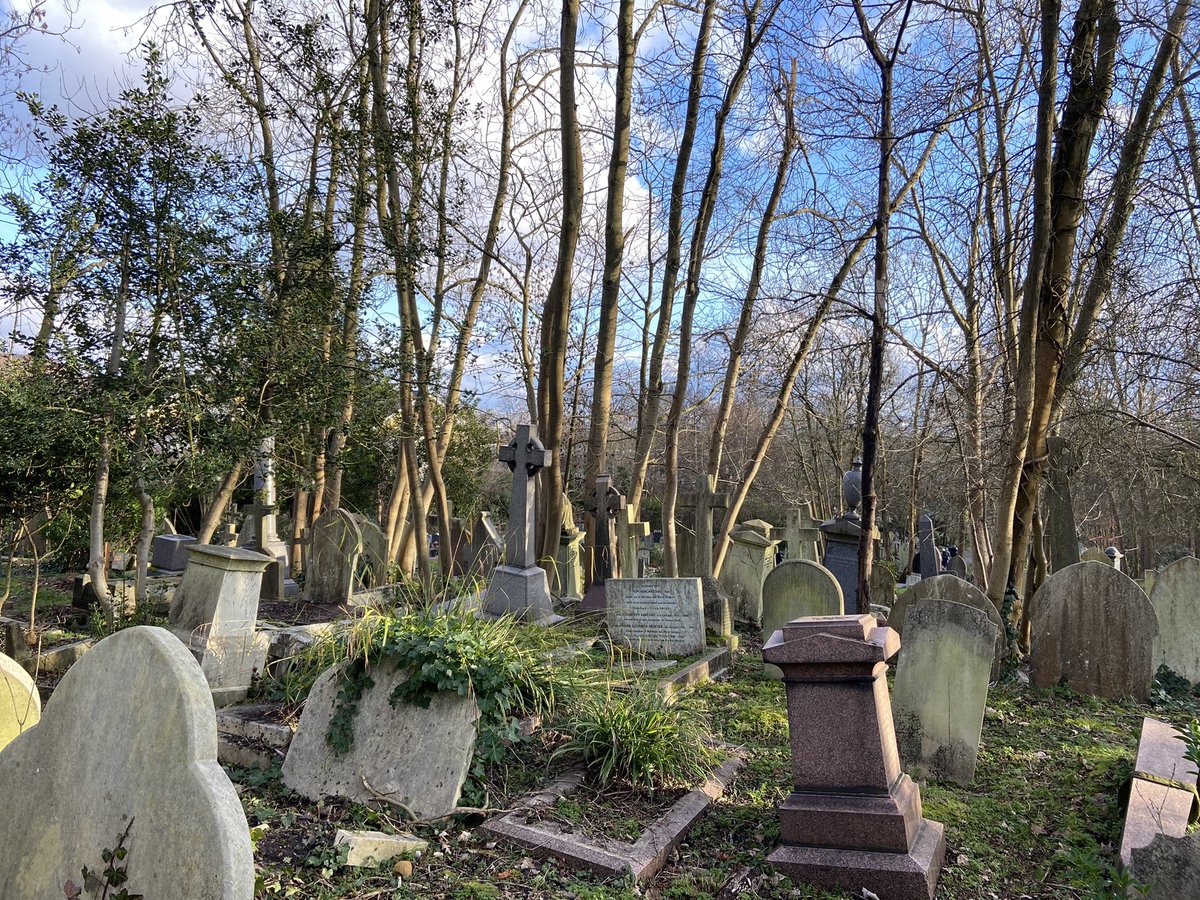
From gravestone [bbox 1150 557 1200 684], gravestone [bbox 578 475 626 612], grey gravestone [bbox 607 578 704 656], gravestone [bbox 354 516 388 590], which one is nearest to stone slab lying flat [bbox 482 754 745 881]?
grey gravestone [bbox 607 578 704 656]

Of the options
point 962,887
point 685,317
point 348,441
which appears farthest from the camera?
point 348,441

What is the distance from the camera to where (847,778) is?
13.3 feet

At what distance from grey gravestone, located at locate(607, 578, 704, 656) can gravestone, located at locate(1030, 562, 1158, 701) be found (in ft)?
11.1

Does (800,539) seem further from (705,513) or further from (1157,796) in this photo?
(1157,796)

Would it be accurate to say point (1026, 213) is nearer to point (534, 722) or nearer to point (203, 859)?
point (534, 722)

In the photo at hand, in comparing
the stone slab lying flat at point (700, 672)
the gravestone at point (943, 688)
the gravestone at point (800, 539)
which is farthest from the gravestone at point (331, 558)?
the gravestone at point (800, 539)

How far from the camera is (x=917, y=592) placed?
26.0ft

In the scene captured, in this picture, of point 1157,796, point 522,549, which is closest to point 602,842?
point 1157,796

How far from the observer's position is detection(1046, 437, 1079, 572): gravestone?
9531mm

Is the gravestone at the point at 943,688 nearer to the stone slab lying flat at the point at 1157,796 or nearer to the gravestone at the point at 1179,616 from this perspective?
the stone slab lying flat at the point at 1157,796

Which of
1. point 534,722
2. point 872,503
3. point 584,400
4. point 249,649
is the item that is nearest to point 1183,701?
point 872,503

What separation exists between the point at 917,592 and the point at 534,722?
4.55 metres

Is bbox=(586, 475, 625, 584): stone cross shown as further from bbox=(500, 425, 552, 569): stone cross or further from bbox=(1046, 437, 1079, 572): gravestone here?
bbox=(1046, 437, 1079, 572): gravestone

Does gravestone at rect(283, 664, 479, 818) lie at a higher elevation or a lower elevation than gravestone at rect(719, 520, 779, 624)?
lower
